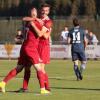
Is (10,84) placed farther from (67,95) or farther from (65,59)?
(65,59)

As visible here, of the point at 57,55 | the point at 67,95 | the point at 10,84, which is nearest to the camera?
the point at 67,95

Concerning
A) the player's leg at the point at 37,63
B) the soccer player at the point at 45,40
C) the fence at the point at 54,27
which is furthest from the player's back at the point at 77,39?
the fence at the point at 54,27

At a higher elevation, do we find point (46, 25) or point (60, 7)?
point (46, 25)

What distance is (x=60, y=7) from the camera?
2493 inches

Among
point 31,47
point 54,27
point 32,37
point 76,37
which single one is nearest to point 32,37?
point 32,37

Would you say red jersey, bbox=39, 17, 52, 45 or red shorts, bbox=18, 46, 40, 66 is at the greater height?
red jersey, bbox=39, 17, 52, 45

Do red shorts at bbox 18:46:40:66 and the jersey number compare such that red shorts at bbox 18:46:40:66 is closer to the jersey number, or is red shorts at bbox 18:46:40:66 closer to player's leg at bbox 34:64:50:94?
player's leg at bbox 34:64:50:94

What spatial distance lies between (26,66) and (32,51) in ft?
2.17

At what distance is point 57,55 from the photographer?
1405 inches

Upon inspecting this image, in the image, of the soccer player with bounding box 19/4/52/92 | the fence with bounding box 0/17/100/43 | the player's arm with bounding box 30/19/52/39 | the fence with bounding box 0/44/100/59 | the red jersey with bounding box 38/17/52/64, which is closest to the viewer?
the player's arm with bounding box 30/19/52/39

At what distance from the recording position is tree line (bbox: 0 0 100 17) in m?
58.7

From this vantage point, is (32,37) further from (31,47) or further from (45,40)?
(45,40)

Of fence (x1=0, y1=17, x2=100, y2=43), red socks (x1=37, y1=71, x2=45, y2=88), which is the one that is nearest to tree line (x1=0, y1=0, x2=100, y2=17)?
fence (x1=0, y1=17, x2=100, y2=43)

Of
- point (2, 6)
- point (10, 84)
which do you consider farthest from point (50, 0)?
point (10, 84)
